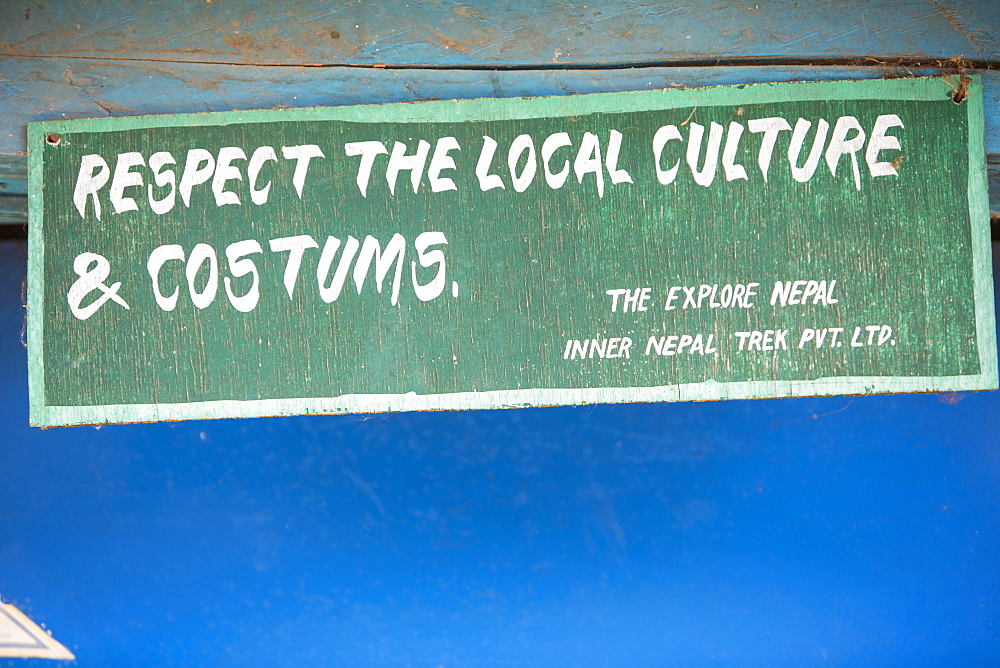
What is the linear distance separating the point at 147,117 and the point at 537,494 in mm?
973

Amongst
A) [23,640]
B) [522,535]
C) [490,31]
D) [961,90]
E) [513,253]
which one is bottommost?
[23,640]

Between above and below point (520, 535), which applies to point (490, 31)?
above

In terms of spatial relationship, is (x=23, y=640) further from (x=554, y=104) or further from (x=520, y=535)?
(x=554, y=104)

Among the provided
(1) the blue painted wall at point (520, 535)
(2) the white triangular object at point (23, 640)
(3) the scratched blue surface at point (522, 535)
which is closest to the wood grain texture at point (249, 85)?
(1) the blue painted wall at point (520, 535)

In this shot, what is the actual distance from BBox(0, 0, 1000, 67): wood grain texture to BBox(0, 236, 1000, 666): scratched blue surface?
0.70 m

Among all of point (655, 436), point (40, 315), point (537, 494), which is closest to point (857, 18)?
point (655, 436)

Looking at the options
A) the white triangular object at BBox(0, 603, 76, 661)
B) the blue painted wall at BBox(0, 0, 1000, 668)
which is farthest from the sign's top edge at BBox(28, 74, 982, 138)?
the white triangular object at BBox(0, 603, 76, 661)

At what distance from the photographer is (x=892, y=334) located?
0.91m

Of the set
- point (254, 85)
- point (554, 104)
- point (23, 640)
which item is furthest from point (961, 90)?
point (23, 640)

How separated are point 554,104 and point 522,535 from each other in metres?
0.86

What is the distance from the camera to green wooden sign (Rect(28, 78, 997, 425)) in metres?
0.91

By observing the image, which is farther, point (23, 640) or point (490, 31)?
point (23, 640)

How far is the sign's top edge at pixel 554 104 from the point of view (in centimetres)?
93

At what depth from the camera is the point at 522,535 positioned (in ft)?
4.36
